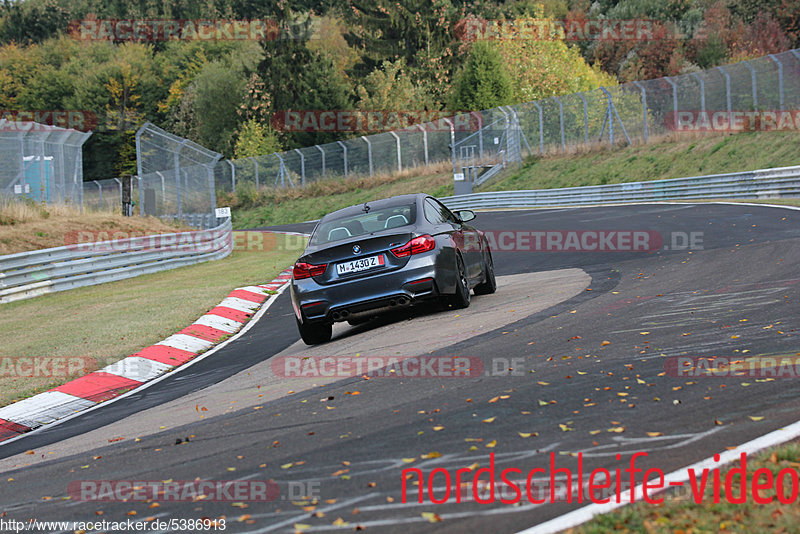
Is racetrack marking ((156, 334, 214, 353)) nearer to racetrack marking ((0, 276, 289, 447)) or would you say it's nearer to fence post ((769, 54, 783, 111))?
racetrack marking ((0, 276, 289, 447))

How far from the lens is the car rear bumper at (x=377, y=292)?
387 inches

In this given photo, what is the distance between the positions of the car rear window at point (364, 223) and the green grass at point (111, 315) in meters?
2.82

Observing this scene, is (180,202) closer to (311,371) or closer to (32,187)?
(32,187)

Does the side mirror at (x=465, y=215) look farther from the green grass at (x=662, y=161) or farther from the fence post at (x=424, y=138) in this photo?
the fence post at (x=424, y=138)

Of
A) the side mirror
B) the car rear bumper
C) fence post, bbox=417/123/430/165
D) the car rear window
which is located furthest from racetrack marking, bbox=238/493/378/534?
fence post, bbox=417/123/430/165

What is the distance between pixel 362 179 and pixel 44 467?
152 ft

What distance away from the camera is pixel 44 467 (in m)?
A: 6.21

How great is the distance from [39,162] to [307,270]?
16.1 metres

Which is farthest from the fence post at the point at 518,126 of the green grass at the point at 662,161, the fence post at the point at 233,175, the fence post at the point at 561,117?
the fence post at the point at 233,175

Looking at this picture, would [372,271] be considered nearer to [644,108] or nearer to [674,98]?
[674,98]

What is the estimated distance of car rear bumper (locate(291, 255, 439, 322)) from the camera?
983cm

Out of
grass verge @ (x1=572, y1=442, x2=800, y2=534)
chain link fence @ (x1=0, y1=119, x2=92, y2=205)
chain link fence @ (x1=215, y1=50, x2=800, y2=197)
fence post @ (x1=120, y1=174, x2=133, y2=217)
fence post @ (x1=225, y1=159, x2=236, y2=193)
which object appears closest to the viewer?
grass verge @ (x1=572, y1=442, x2=800, y2=534)
